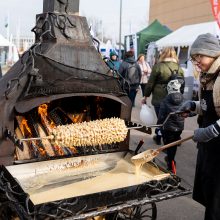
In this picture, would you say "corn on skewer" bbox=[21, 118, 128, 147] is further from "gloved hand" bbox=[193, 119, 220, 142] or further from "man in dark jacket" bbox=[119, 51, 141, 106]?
"man in dark jacket" bbox=[119, 51, 141, 106]

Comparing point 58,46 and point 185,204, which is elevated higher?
point 58,46

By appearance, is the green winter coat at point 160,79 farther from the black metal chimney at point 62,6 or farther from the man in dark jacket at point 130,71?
the man in dark jacket at point 130,71

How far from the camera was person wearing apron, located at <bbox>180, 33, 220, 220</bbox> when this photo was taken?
2893mm

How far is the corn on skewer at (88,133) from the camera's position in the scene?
290 centimetres

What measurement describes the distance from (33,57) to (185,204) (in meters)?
2.50

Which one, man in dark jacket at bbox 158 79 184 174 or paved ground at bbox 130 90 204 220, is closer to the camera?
paved ground at bbox 130 90 204 220

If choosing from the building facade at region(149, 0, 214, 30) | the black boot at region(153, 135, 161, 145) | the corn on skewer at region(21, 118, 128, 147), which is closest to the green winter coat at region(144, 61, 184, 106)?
the black boot at region(153, 135, 161, 145)

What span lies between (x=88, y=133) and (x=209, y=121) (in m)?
1.10

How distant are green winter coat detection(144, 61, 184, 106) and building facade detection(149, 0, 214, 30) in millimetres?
23211

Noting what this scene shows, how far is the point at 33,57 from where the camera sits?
3156 millimetres

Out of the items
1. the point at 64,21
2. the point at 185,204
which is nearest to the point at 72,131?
the point at 64,21

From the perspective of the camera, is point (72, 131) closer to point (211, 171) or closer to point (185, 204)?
point (211, 171)

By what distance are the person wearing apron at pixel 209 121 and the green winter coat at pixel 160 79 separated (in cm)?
282

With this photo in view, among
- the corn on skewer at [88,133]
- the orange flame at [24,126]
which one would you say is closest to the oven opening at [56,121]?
the orange flame at [24,126]
